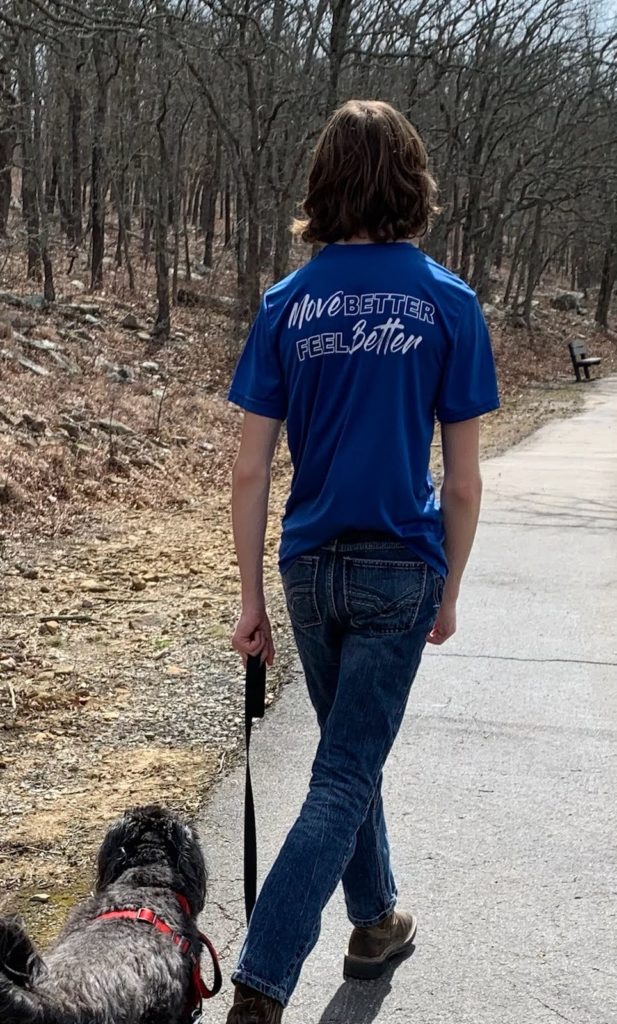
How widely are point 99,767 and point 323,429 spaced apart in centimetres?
235

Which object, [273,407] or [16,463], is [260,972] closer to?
[273,407]

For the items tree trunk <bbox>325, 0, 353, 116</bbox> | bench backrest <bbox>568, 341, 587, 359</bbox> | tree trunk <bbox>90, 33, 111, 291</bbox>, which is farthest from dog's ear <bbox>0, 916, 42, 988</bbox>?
bench backrest <bbox>568, 341, 587, 359</bbox>

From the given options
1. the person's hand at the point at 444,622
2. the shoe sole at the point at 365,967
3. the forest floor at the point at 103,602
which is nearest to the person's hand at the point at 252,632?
the person's hand at the point at 444,622

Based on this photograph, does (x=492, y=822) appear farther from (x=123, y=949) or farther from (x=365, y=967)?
(x=123, y=949)

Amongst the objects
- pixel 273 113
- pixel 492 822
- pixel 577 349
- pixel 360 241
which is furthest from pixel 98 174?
pixel 360 241

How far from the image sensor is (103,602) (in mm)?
6434

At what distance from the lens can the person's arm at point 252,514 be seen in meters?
2.47

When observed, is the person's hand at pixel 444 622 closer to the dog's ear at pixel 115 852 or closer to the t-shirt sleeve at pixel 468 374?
the t-shirt sleeve at pixel 468 374

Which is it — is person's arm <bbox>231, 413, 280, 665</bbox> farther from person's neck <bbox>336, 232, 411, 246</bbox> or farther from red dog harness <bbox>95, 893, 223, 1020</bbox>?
red dog harness <bbox>95, 893, 223, 1020</bbox>

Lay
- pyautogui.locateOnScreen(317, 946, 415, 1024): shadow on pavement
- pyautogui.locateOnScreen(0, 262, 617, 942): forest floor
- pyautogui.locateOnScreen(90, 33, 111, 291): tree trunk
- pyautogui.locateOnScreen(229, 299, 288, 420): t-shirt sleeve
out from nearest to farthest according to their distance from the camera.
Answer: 1. pyautogui.locateOnScreen(229, 299, 288, 420): t-shirt sleeve
2. pyautogui.locateOnScreen(317, 946, 415, 1024): shadow on pavement
3. pyautogui.locateOnScreen(0, 262, 617, 942): forest floor
4. pyautogui.locateOnScreen(90, 33, 111, 291): tree trunk

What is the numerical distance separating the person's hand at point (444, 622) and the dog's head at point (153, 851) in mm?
811

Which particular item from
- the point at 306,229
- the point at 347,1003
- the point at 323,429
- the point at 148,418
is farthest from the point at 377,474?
the point at 148,418

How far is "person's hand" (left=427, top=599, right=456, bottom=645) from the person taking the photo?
8.38 feet

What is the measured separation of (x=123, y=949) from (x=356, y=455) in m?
1.18
